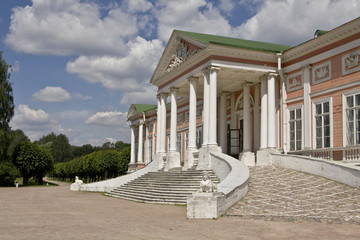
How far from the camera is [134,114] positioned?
1523 inches

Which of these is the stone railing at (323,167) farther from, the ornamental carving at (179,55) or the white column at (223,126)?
the ornamental carving at (179,55)

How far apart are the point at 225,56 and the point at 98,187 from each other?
10.8 meters

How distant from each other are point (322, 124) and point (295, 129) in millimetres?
1614

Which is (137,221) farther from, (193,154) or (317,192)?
(193,154)

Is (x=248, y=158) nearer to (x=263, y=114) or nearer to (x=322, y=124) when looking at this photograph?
(x=263, y=114)

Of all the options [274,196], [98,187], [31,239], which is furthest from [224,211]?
[98,187]

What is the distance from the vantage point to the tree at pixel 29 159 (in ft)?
130

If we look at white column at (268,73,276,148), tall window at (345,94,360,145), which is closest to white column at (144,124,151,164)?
white column at (268,73,276,148)

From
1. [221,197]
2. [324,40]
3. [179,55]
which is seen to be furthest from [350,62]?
[179,55]

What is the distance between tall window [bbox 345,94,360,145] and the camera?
15.3 meters

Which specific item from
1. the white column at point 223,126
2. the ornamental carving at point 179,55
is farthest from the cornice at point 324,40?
the white column at point 223,126

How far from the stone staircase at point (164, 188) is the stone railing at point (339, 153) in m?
4.32

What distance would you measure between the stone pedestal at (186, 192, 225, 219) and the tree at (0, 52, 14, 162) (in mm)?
27357

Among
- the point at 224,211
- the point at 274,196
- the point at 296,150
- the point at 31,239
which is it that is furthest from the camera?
the point at 296,150
